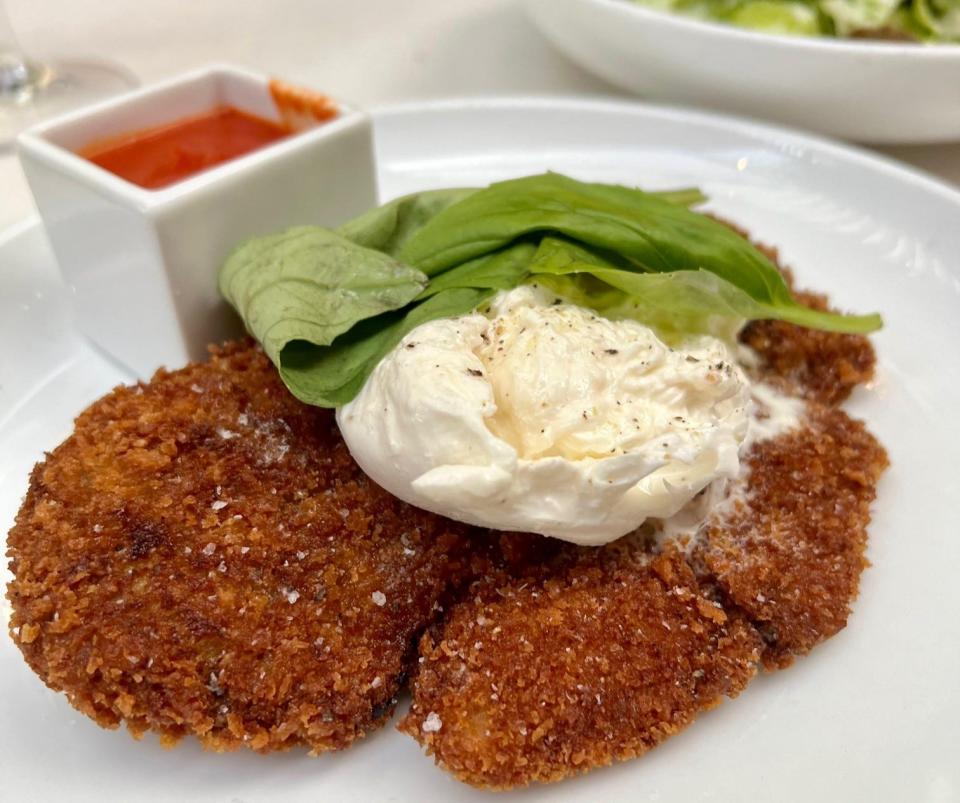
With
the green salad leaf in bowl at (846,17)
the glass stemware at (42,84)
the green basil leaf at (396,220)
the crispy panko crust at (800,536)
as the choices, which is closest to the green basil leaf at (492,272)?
the green basil leaf at (396,220)

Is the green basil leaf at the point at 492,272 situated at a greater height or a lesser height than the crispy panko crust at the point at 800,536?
greater

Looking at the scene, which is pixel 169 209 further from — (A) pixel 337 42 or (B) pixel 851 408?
(A) pixel 337 42

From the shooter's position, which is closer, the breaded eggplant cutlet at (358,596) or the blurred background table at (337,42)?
the breaded eggplant cutlet at (358,596)

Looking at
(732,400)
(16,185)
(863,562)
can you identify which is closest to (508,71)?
(16,185)

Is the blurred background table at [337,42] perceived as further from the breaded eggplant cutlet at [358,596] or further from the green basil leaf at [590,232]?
the breaded eggplant cutlet at [358,596]

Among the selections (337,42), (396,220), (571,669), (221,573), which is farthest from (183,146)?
(337,42)

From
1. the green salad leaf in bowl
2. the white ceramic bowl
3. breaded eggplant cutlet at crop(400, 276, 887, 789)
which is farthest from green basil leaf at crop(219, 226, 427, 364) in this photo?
the green salad leaf in bowl
